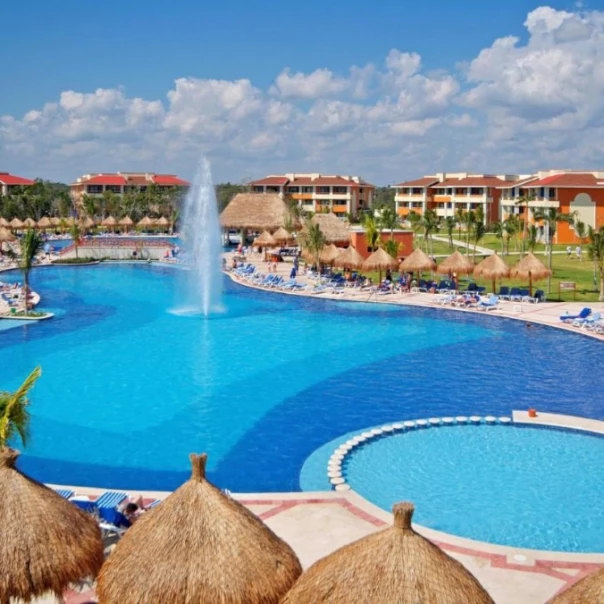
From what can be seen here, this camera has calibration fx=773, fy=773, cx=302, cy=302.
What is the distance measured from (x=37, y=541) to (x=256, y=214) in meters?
52.5

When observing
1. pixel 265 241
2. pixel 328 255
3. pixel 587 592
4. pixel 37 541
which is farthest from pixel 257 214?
pixel 587 592

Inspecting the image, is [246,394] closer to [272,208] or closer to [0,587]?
[0,587]

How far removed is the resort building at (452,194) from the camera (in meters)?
79.9

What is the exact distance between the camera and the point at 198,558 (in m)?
7.33

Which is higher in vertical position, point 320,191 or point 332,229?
point 320,191

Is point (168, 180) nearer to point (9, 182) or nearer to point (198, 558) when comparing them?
point (9, 182)

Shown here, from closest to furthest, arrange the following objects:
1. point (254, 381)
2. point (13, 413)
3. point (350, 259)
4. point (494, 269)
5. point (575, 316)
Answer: point (13, 413) < point (254, 381) < point (575, 316) < point (494, 269) < point (350, 259)

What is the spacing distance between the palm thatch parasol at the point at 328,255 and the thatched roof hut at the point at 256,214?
17204 millimetres

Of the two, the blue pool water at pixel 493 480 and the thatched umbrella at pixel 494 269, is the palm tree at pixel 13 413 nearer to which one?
the blue pool water at pixel 493 480

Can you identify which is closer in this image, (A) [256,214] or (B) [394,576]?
(B) [394,576]

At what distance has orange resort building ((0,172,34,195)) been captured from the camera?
94.6 meters

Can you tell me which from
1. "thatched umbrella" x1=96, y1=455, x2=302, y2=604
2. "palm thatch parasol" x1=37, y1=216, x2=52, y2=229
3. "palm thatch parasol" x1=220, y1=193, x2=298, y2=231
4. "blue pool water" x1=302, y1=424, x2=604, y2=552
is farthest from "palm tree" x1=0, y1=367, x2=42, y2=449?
"palm thatch parasol" x1=37, y1=216, x2=52, y2=229

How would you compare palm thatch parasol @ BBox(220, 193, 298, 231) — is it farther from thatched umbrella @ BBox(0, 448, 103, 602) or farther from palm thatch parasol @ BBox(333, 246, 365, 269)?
thatched umbrella @ BBox(0, 448, 103, 602)

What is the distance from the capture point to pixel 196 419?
17.6 metres
